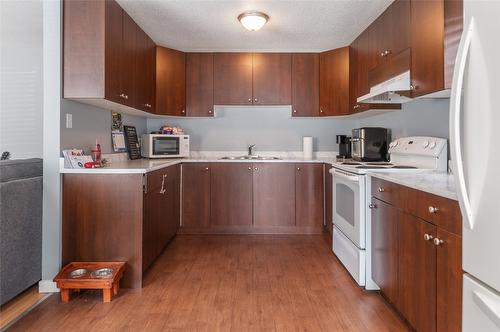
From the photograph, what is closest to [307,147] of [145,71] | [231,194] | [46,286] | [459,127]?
[231,194]

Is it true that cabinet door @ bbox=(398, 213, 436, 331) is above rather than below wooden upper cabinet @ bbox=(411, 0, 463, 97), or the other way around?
below

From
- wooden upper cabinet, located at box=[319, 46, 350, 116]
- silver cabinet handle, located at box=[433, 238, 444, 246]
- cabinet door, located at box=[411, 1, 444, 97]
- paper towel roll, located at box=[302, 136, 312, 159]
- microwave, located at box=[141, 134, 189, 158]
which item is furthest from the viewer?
paper towel roll, located at box=[302, 136, 312, 159]

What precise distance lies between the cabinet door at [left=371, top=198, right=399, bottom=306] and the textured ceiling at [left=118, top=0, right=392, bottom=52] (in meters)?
1.69

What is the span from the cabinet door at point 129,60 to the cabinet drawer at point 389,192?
6.86 ft

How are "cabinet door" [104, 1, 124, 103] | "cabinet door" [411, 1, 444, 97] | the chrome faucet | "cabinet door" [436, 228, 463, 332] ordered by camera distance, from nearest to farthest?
"cabinet door" [436, 228, 463, 332]
"cabinet door" [411, 1, 444, 97]
"cabinet door" [104, 1, 124, 103]
the chrome faucet

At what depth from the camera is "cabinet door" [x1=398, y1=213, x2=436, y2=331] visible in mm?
1548

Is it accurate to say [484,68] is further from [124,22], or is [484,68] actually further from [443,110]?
[124,22]

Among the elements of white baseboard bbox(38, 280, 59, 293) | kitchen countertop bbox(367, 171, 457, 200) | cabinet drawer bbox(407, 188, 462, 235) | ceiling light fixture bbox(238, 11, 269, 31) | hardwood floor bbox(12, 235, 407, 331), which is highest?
ceiling light fixture bbox(238, 11, 269, 31)

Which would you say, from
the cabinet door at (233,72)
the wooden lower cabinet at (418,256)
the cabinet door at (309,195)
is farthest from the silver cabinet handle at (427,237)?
the cabinet door at (233,72)

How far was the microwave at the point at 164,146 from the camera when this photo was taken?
3.98 metres

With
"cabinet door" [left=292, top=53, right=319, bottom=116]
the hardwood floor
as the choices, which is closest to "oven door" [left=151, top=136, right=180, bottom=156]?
the hardwood floor

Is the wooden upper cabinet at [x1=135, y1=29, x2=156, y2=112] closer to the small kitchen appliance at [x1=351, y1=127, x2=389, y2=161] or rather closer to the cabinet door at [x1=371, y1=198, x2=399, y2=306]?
the small kitchen appliance at [x1=351, y1=127, x2=389, y2=161]

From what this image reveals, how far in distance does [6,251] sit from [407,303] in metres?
2.37

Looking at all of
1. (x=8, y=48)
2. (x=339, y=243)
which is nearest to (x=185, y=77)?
(x=8, y=48)
